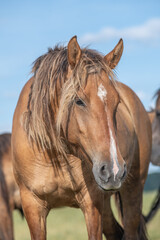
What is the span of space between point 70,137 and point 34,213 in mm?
750

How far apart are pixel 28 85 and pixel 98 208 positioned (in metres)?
1.18

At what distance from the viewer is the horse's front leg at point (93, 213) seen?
10.8 ft

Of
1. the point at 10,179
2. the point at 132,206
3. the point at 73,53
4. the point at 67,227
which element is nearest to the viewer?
the point at 73,53

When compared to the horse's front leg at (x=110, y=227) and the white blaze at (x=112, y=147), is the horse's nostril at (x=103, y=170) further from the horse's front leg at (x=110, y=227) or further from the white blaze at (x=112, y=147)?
the horse's front leg at (x=110, y=227)

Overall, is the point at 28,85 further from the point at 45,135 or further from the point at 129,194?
the point at 129,194

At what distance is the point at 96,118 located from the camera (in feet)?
9.27

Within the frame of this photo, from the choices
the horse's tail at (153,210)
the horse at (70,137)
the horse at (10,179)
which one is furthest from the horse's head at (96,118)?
the horse at (10,179)

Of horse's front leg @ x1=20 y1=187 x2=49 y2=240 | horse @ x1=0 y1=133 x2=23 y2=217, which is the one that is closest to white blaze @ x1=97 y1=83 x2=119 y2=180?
horse's front leg @ x1=20 y1=187 x2=49 y2=240

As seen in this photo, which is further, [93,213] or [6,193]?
[6,193]

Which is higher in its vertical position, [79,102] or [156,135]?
[79,102]

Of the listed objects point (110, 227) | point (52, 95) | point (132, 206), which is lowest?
point (110, 227)

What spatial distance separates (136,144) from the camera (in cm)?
441

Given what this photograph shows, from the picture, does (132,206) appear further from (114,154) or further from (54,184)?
(114,154)

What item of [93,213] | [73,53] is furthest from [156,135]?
[73,53]
